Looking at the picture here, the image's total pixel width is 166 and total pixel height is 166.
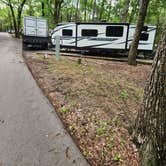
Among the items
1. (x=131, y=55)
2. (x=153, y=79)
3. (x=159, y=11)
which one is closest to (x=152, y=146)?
(x=153, y=79)

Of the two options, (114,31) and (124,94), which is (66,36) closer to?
(114,31)

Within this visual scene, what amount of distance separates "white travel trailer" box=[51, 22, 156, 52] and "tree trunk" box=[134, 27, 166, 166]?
37.3 feet

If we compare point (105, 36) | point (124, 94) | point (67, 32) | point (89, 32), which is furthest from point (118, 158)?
point (67, 32)

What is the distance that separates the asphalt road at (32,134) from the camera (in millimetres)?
2388

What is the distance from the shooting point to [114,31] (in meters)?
13.2

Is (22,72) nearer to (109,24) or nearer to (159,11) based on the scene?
(109,24)

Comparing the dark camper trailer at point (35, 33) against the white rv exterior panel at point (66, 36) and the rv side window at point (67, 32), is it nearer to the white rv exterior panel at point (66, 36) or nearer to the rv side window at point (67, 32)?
the white rv exterior panel at point (66, 36)

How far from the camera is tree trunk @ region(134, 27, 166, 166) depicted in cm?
228

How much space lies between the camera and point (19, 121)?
3.29 meters

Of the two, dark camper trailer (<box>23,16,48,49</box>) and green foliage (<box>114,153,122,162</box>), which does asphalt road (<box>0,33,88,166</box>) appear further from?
dark camper trailer (<box>23,16,48,49</box>)

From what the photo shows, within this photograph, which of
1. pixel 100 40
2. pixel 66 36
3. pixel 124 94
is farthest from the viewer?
pixel 66 36

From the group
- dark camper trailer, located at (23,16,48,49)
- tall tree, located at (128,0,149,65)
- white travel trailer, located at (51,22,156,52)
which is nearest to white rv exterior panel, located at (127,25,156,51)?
white travel trailer, located at (51,22,156,52)

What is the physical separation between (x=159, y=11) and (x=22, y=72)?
21457 millimetres

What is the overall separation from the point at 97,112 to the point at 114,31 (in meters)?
10.7
